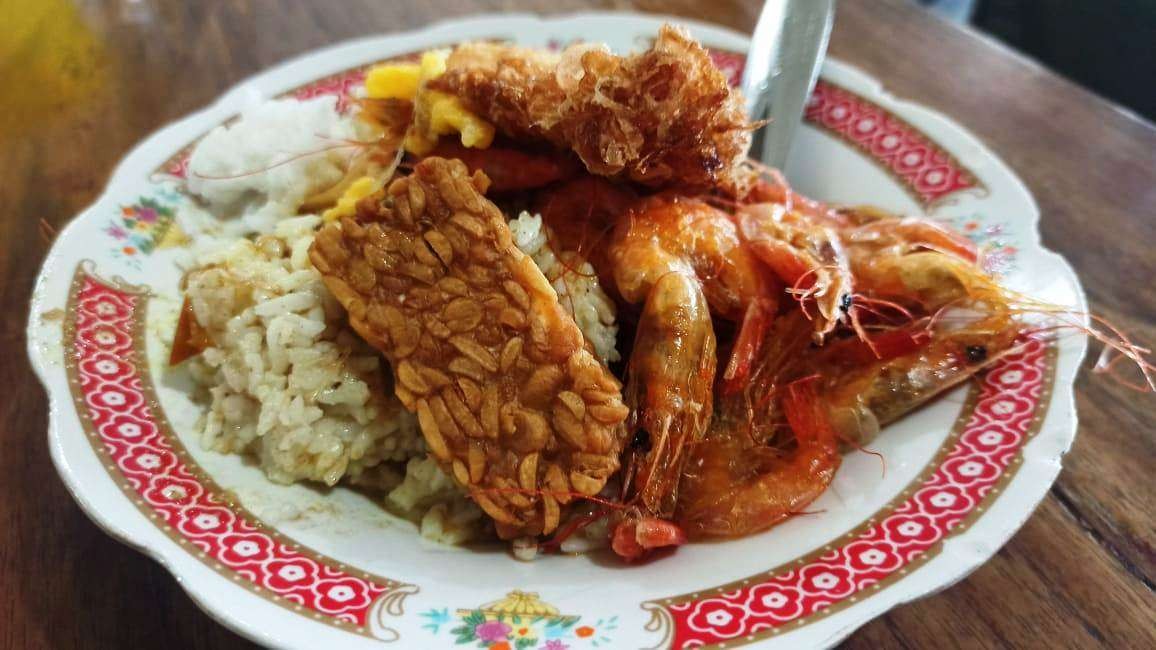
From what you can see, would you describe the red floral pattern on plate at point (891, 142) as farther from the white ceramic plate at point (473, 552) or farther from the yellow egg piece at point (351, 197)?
the yellow egg piece at point (351, 197)

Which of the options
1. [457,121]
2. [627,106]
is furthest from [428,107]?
[627,106]

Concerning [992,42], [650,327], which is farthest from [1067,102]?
[650,327]

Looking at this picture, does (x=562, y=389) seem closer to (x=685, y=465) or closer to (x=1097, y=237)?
(x=685, y=465)

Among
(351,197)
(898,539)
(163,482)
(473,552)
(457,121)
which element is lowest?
(473,552)

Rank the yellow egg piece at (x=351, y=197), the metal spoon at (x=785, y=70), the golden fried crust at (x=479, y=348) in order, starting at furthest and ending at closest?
the metal spoon at (x=785, y=70) → the yellow egg piece at (x=351, y=197) → the golden fried crust at (x=479, y=348)

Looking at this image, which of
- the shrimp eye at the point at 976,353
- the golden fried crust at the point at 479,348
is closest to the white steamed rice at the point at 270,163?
the golden fried crust at the point at 479,348

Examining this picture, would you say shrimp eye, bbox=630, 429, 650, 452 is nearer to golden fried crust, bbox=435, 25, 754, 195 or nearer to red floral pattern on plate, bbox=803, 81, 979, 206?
golden fried crust, bbox=435, 25, 754, 195

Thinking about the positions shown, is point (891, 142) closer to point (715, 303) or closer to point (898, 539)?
point (715, 303)
